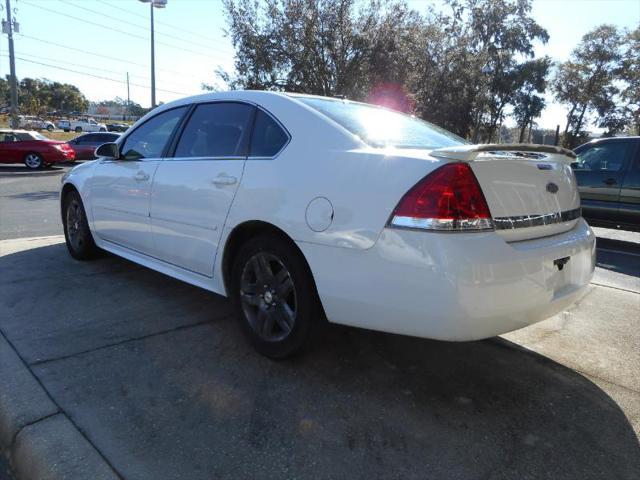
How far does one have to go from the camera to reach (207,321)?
368 centimetres

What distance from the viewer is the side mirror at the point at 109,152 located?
4457 millimetres

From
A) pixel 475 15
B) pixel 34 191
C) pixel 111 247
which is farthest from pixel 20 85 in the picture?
pixel 111 247

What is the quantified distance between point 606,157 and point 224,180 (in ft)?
23.2

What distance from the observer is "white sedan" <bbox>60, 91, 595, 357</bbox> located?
2.33 metres

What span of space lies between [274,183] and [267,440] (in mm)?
1350

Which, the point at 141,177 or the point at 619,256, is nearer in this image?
the point at 141,177

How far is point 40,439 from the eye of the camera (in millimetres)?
2223

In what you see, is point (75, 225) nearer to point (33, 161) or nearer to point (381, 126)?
point (381, 126)

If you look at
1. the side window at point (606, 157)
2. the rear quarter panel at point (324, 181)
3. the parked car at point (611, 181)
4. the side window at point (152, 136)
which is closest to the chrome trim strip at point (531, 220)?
the rear quarter panel at point (324, 181)

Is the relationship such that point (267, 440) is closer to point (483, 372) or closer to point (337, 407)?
point (337, 407)

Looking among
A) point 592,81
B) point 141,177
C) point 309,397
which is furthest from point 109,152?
point 592,81

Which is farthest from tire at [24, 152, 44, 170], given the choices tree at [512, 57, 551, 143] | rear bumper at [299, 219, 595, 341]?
tree at [512, 57, 551, 143]

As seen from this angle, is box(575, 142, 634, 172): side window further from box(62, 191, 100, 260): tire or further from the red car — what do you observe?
the red car

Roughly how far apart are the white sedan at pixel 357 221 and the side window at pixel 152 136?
0.13m
